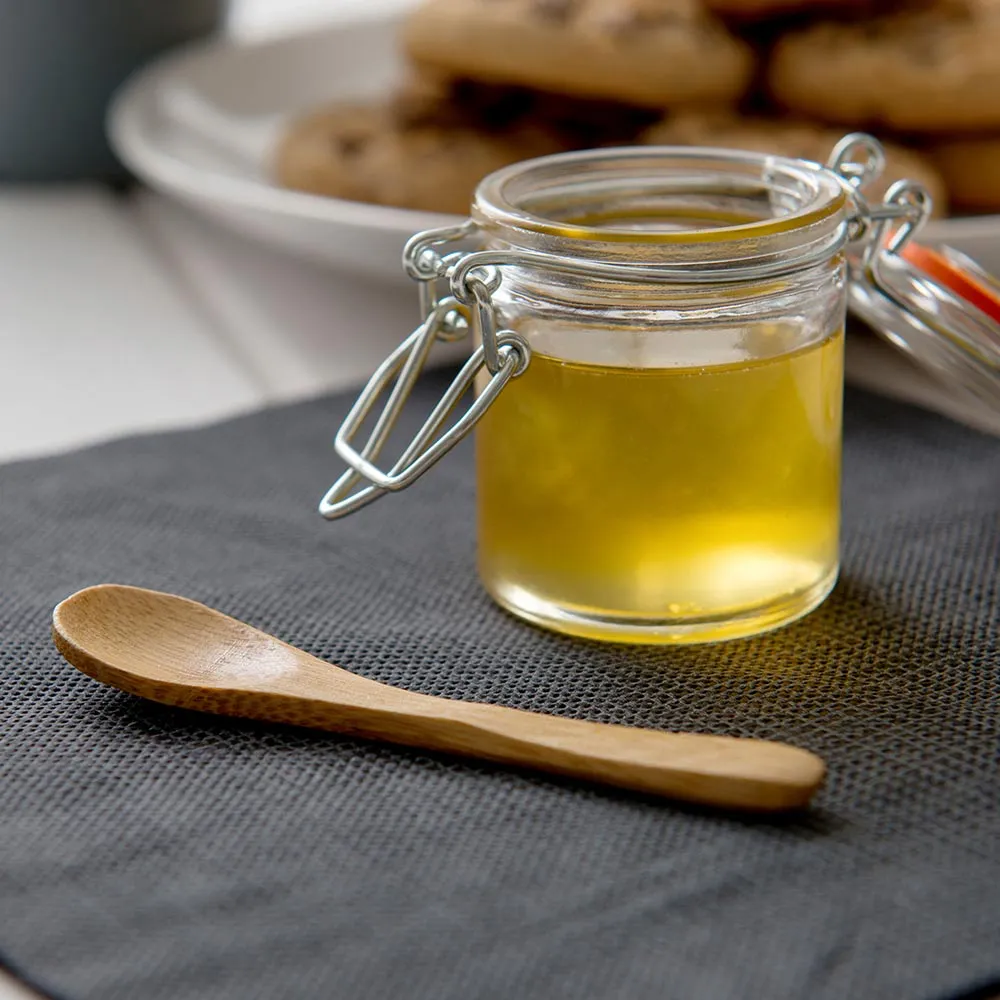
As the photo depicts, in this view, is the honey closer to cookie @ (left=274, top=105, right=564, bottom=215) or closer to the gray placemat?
the gray placemat

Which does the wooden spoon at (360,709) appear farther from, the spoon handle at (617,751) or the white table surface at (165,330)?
the white table surface at (165,330)

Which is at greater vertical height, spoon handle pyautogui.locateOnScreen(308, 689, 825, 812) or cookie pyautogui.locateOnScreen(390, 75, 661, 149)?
cookie pyautogui.locateOnScreen(390, 75, 661, 149)

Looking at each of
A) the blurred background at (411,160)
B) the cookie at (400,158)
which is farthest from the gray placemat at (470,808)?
the cookie at (400,158)

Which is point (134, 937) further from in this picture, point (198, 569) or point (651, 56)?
point (651, 56)

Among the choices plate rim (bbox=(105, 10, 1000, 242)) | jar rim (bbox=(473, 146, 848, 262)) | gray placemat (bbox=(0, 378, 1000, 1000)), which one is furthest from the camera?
plate rim (bbox=(105, 10, 1000, 242))

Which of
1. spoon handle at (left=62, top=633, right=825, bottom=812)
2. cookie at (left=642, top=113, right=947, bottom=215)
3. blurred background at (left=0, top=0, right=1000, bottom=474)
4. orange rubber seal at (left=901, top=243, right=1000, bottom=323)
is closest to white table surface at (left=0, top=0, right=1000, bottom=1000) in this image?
blurred background at (left=0, top=0, right=1000, bottom=474)
